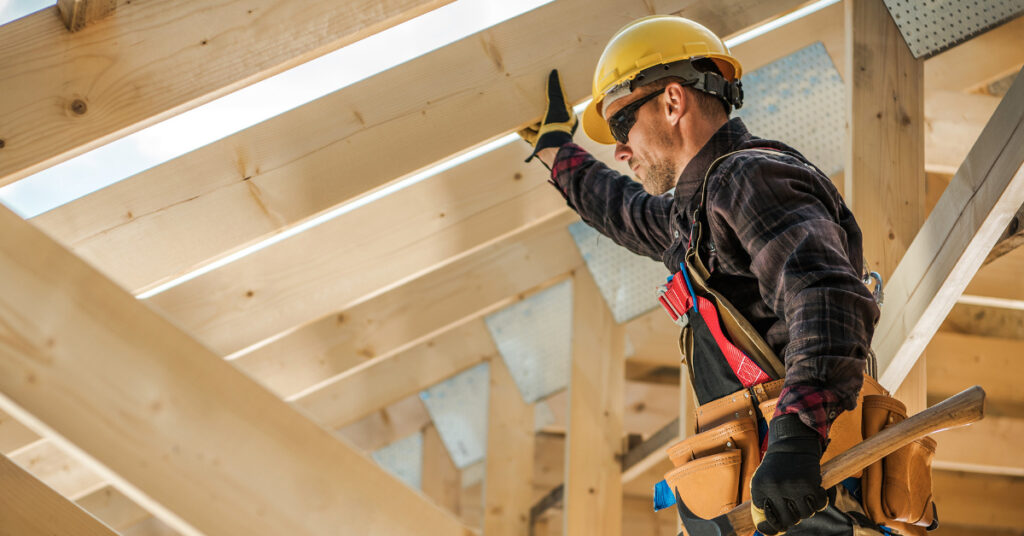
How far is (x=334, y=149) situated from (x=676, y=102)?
3.33ft

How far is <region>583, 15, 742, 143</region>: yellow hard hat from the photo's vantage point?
2.10 meters

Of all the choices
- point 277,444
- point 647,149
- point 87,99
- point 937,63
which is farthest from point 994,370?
point 87,99

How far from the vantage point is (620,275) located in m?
4.38

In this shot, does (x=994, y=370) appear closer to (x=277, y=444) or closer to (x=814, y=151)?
(x=814, y=151)

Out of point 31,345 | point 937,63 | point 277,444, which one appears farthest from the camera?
point 937,63

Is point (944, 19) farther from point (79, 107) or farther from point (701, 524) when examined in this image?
point (79, 107)

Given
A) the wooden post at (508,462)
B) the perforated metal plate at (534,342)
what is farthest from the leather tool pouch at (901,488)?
the wooden post at (508,462)

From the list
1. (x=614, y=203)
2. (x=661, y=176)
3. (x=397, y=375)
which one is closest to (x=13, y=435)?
(x=397, y=375)

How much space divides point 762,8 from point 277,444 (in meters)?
1.77

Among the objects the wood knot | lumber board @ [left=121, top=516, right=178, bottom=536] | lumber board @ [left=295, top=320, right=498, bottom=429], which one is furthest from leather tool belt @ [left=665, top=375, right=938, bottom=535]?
lumber board @ [left=121, top=516, right=178, bottom=536]

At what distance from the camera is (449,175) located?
11.3ft

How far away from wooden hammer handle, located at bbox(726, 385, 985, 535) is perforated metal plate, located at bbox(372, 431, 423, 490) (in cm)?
589

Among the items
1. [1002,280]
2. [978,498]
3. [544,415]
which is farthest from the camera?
[544,415]

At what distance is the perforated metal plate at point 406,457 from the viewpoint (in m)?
7.36
